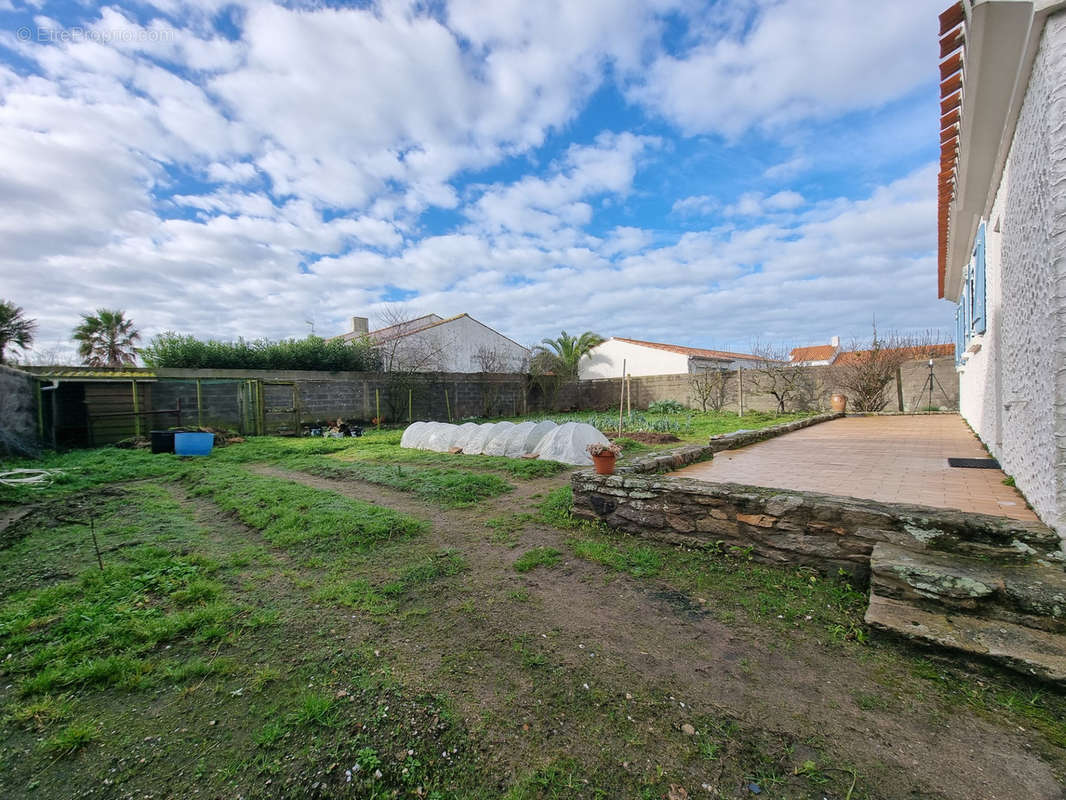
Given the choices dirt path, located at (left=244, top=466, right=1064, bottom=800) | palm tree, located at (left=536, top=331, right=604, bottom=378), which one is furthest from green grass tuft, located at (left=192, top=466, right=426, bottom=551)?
palm tree, located at (left=536, top=331, right=604, bottom=378)

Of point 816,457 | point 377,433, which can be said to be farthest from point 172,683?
point 377,433

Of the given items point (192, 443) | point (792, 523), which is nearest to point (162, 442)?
point (192, 443)

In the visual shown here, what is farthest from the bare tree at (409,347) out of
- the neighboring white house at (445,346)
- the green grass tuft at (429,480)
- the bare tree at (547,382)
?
the green grass tuft at (429,480)

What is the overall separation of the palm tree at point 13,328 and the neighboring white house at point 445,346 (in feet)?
30.9

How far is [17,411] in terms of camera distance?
→ 28.0ft

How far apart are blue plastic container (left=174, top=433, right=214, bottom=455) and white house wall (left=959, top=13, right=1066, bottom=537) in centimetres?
1204

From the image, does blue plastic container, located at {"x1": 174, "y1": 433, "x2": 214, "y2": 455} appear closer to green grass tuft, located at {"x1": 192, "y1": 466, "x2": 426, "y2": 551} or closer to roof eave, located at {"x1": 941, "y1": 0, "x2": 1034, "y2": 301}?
green grass tuft, located at {"x1": 192, "y1": 466, "x2": 426, "y2": 551}

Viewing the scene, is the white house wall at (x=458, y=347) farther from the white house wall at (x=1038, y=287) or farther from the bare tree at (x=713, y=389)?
the white house wall at (x=1038, y=287)

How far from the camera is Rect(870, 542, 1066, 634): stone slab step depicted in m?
1.95

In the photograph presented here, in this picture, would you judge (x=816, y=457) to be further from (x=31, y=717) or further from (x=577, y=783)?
(x=31, y=717)

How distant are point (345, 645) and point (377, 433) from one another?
35.6ft

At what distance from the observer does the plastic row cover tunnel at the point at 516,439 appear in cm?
772

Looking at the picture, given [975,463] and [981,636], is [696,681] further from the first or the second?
[975,463]

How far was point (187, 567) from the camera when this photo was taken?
330 centimetres
